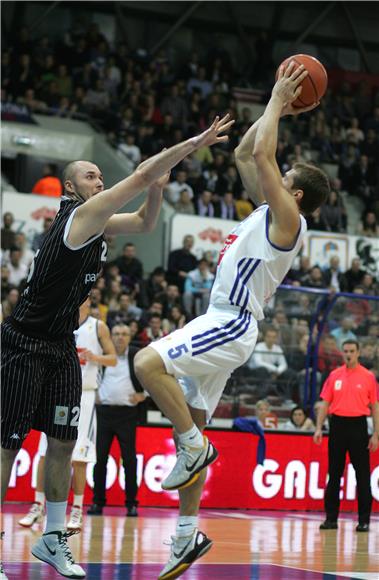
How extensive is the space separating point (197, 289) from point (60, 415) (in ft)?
38.6

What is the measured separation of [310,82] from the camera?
258 inches

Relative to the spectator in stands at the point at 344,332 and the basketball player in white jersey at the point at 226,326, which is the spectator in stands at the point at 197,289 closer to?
the spectator in stands at the point at 344,332

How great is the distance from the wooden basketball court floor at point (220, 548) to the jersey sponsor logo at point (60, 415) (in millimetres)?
1052

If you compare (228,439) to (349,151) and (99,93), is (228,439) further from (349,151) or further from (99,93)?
(349,151)

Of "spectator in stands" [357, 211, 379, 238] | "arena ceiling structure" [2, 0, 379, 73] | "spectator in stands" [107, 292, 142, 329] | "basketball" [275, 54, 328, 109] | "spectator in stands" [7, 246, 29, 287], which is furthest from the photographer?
"arena ceiling structure" [2, 0, 379, 73]

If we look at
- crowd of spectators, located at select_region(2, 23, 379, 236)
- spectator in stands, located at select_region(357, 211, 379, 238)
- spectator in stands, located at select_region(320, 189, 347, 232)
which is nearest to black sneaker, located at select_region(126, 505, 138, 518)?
crowd of spectators, located at select_region(2, 23, 379, 236)

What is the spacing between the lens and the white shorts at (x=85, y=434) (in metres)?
11.1

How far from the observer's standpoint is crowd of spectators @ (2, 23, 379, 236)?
22.9 m

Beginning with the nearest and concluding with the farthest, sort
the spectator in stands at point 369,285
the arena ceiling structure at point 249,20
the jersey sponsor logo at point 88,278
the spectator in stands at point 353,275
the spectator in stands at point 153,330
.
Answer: the jersey sponsor logo at point 88,278, the spectator in stands at point 153,330, the spectator in stands at point 369,285, the spectator in stands at point 353,275, the arena ceiling structure at point 249,20

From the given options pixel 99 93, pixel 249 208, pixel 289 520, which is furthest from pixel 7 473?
pixel 99 93

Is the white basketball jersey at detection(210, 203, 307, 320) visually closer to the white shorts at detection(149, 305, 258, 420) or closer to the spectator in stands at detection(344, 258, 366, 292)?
the white shorts at detection(149, 305, 258, 420)

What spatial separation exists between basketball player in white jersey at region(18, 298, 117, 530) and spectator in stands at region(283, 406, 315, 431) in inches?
171

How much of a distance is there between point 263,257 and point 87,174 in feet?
4.42

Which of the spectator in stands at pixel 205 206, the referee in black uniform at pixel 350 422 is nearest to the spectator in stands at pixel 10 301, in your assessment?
the referee in black uniform at pixel 350 422
